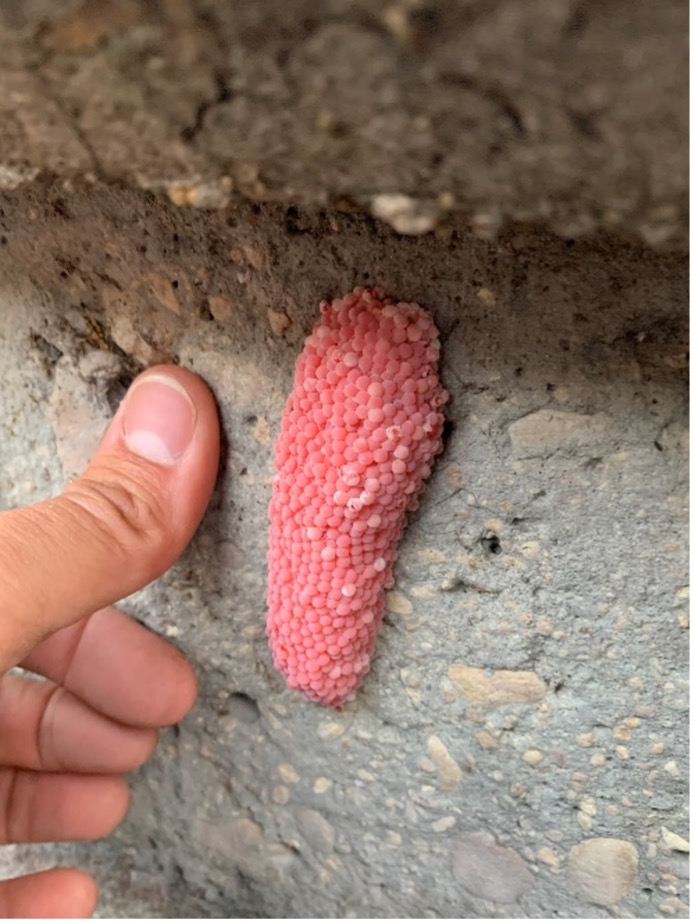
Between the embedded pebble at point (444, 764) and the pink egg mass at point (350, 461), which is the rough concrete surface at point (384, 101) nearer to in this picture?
the pink egg mass at point (350, 461)

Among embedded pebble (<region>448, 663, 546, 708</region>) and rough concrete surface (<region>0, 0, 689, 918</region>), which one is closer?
rough concrete surface (<region>0, 0, 689, 918</region>)

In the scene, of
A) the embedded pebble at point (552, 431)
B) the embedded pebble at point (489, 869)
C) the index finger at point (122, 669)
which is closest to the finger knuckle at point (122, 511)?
the index finger at point (122, 669)

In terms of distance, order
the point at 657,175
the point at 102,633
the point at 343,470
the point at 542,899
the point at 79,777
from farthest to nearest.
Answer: the point at 79,777 < the point at 102,633 < the point at 542,899 < the point at 343,470 < the point at 657,175

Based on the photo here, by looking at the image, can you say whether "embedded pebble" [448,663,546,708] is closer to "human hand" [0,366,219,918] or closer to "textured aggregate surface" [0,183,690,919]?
"textured aggregate surface" [0,183,690,919]

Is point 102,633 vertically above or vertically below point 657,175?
below

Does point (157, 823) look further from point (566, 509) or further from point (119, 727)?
point (566, 509)

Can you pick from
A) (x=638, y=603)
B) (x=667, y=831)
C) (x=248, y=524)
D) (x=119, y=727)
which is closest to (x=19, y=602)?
(x=248, y=524)

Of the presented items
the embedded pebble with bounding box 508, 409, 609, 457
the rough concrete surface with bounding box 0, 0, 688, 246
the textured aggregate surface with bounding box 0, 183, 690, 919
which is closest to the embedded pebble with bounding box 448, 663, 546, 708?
the textured aggregate surface with bounding box 0, 183, 690, 919

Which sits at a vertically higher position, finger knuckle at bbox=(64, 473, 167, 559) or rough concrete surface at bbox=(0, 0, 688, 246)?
rough concrete surface at bbox=(0, 0, 688, 246)
